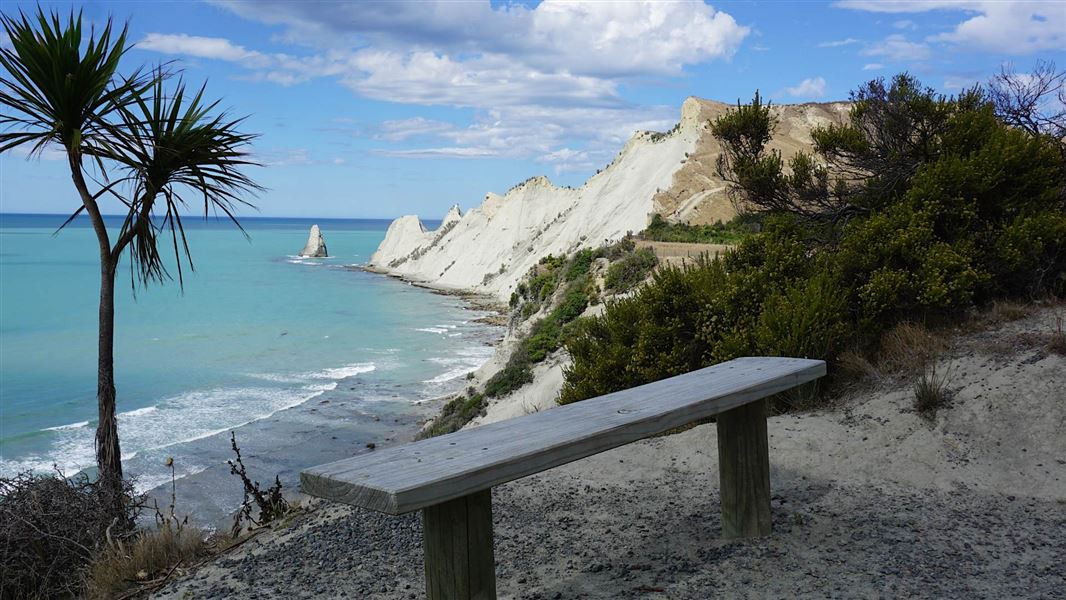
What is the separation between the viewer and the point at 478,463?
109 inches

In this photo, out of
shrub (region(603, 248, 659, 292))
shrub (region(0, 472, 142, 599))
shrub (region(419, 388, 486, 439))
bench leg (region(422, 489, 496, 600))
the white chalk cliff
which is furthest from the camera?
the white chalk cliff

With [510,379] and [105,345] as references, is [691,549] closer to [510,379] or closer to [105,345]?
[105,345]

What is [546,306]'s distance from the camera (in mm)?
20656

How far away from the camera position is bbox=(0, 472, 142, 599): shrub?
5.45 meters

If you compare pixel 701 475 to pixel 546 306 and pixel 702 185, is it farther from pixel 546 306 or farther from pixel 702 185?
pixel 702 185

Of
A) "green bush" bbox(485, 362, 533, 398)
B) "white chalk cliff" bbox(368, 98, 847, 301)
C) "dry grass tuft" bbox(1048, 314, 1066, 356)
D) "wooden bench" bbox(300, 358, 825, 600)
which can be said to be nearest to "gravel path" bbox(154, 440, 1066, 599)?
"wooden bench" bbox(300, 358, 825, 600)

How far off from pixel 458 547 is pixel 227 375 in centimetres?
2323

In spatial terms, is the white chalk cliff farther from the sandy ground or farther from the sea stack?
the sea stack

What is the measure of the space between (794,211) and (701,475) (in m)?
5.99

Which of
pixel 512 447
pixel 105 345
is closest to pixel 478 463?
pixel 512 447

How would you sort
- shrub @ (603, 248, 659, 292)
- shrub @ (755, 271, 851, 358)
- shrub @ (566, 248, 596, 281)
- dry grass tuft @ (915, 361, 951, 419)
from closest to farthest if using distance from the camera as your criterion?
dry grass tuft @ (915, 361, 951, 419) → shrub @ (755, 271, 851, 358) → shrub @ (603, 248, 659, 292) → shrub @ (566, 248, 596, 281)

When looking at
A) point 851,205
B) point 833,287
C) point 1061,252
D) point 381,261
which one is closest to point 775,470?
point 833,287

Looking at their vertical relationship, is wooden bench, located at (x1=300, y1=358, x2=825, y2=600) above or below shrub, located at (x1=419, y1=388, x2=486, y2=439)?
above

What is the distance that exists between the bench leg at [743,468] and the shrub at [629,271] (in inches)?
Answer: 498
